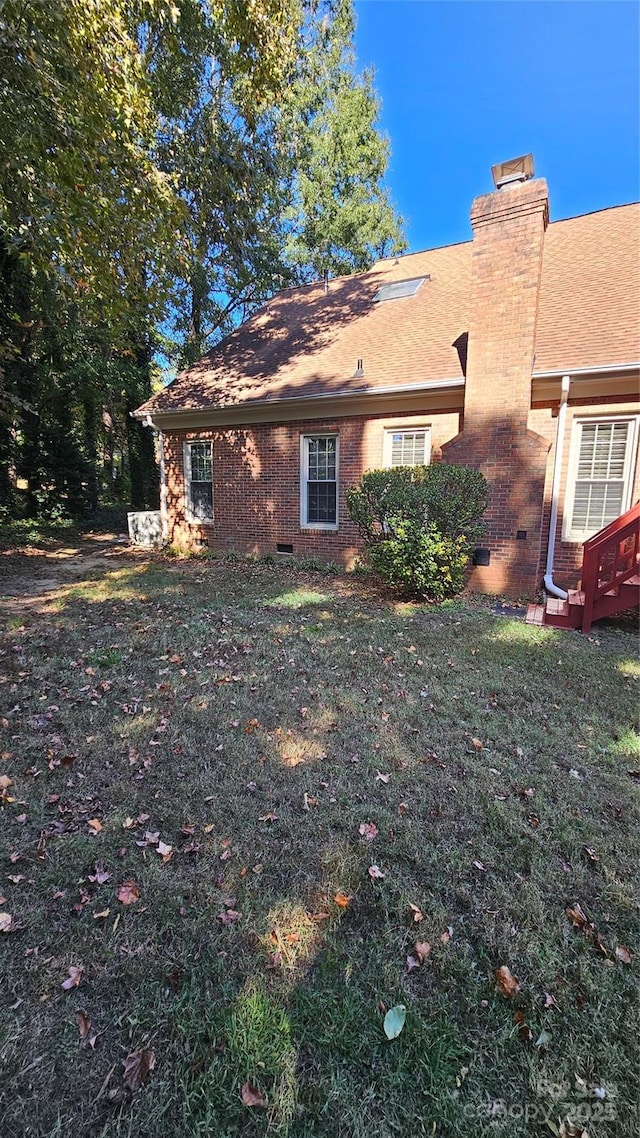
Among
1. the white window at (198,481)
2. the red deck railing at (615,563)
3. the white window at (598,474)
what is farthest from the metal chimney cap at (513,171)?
the white window at (198,481)

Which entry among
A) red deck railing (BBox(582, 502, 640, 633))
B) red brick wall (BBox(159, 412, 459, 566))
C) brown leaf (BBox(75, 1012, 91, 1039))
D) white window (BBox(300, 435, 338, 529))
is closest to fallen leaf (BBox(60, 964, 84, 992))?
brown leaf (BBox(75, 1012, 91, 1039))

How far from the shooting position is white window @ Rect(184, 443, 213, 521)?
11086 millimetres

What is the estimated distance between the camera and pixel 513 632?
565 cm

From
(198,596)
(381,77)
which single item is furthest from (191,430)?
(381,77)

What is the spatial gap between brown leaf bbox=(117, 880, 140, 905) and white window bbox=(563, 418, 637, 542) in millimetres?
7245

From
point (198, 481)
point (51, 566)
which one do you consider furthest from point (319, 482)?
point (51, 566)

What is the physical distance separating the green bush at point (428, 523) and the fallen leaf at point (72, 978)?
18.3 ft

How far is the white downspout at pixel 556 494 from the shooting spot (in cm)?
698

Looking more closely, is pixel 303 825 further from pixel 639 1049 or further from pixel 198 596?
pixel 198 596

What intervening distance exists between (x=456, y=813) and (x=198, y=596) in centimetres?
514

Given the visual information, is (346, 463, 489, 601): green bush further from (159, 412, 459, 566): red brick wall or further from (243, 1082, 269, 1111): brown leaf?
(243, 1082, 269, 1111): brown leaf

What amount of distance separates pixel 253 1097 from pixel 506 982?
2.99ft

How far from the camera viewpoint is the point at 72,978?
1.71 m

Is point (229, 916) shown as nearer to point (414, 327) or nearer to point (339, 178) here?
point (414, 327)
